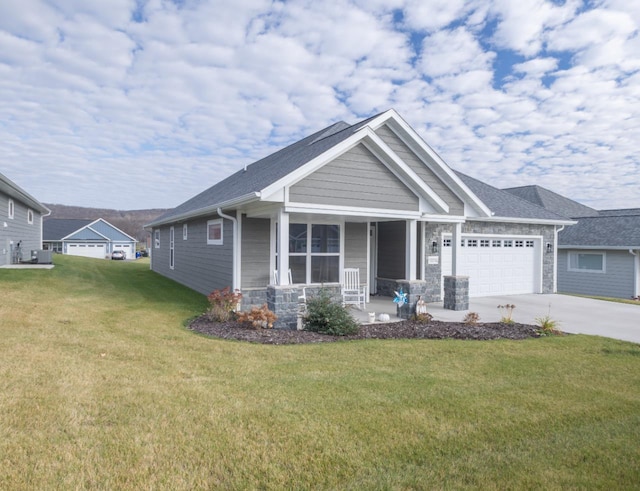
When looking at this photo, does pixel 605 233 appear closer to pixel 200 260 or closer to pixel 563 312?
pixel 563 312

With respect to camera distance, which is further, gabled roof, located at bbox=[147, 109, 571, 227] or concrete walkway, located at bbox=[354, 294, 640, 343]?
concrete walkway, located at bbox=[354, 294, 640, 343]

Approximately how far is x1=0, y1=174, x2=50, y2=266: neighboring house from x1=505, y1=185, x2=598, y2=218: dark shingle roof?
29.4 m

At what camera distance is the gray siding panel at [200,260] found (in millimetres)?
11172

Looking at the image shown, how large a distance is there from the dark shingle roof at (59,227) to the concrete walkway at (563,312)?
45925mm

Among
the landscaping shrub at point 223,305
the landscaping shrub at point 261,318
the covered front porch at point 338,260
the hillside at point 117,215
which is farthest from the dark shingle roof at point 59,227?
the landscaping shrub at point 261,318

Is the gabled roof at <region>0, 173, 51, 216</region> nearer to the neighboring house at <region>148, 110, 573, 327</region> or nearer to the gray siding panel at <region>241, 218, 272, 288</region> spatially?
the neighboring house at <region>148, 110, 573, 327</region>

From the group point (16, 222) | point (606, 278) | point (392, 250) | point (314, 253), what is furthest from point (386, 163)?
point (16, 222)

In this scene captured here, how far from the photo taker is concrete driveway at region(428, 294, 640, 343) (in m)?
8.87

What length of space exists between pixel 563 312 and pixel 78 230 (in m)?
51.4

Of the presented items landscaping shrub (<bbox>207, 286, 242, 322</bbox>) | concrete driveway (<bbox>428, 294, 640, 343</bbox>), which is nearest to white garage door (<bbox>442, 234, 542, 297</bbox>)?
concrete driveway (<bbox>428, 294, 640, 343</bbox>)

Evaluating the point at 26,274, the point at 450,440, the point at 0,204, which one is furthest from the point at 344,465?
the point at 0,204

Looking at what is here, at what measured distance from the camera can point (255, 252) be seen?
35.2ft

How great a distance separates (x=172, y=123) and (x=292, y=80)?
6175 mm

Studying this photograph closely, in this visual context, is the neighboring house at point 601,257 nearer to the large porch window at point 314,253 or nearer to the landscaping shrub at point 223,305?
the large porch window at point 314,253
